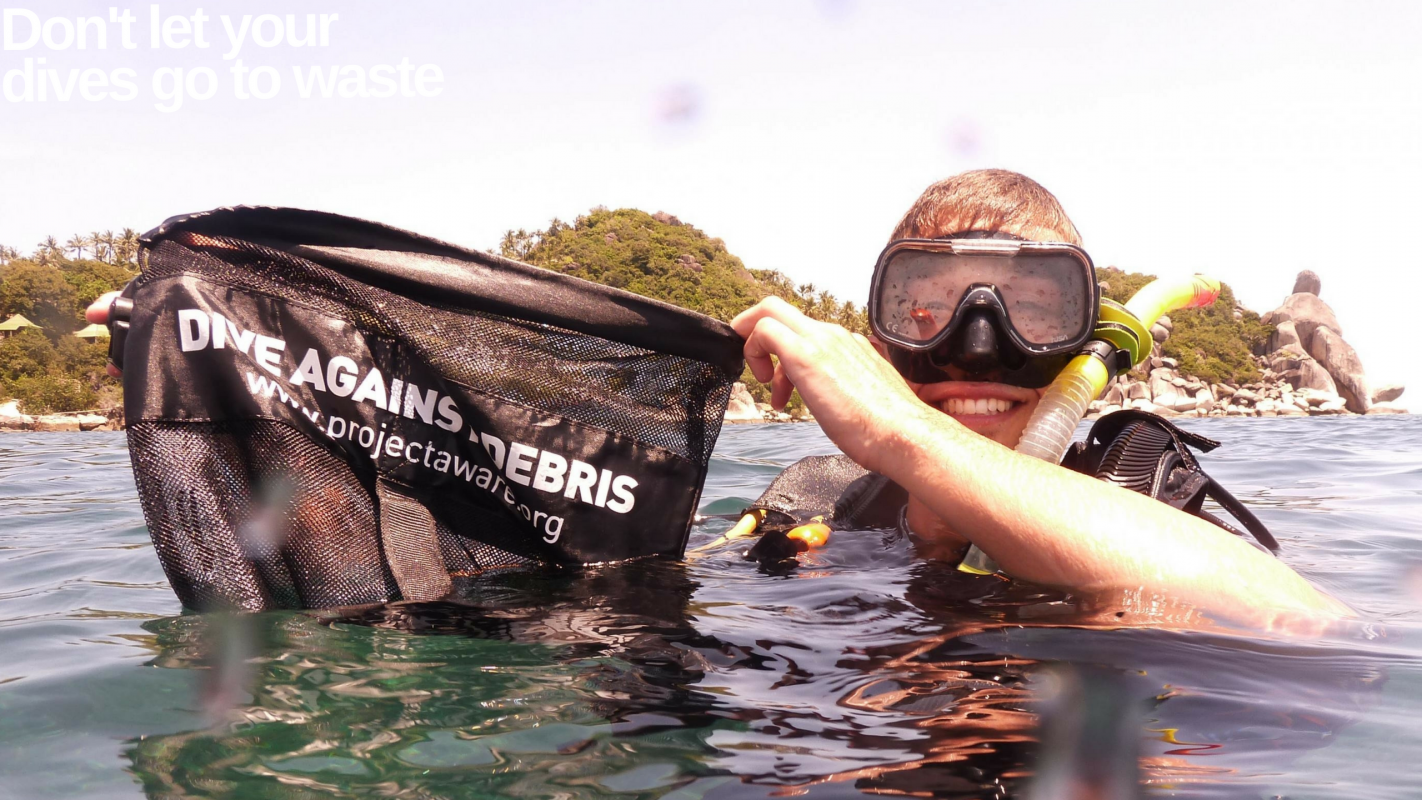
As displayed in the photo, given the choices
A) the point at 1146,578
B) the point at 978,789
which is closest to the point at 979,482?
the point at 1146,578

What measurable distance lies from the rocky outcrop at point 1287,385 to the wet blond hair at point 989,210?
48397mm

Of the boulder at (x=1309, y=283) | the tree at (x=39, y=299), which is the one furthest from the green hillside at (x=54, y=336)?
the boulder at (x=1309, y=283)

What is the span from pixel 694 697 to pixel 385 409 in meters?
0.98

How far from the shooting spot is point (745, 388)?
40750 millimetres

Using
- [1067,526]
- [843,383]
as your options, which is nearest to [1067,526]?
[1067,526]

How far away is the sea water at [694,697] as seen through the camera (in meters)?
1.18

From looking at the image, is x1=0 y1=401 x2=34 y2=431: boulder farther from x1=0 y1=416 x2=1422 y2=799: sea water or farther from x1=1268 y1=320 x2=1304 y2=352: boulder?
x1=1268 y1=320 x2=1304 y2=352: boulder

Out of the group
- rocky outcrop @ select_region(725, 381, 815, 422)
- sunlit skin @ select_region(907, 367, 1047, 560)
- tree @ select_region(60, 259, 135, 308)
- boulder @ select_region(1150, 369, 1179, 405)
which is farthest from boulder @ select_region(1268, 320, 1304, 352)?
sunlit skin @ select_region(907, 367, 1047, 560)

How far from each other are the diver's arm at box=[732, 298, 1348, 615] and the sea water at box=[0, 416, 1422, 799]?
0.10 m

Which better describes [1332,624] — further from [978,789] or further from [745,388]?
[745,388]

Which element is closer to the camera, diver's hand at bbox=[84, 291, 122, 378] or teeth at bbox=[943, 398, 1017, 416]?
diver's hand at bbox=[84, 291, 122, 378]

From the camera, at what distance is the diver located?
1.69 m

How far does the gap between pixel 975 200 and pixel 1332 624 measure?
52.2 inches

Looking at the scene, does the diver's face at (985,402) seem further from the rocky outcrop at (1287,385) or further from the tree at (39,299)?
the rocky outcrop at (1287,385)
